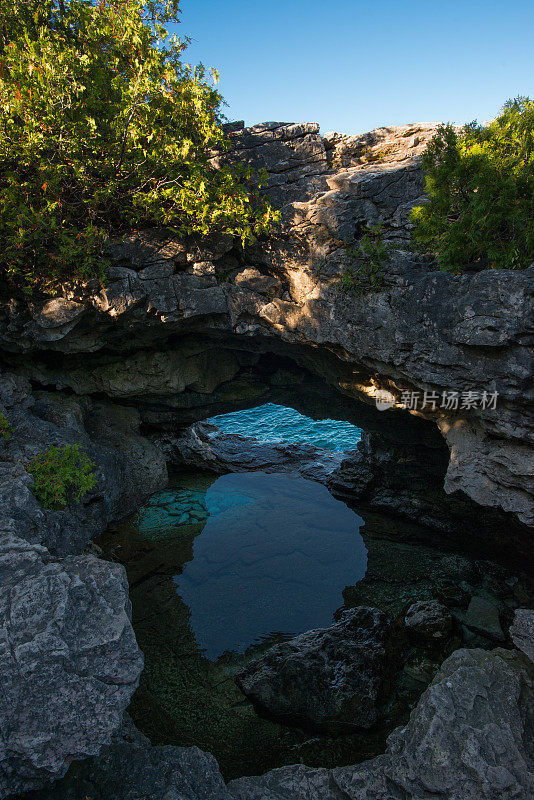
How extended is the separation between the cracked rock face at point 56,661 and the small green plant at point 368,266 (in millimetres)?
8023

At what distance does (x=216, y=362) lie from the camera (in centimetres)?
1552

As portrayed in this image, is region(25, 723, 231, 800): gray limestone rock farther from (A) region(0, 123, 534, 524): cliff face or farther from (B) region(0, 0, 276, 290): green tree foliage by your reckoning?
(B) region(0, 0, 276, 290): green tree foliage

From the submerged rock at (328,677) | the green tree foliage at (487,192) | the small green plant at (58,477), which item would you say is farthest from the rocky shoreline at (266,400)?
the submerged rock at (328,677)

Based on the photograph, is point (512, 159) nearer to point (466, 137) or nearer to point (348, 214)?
point (466, 137)

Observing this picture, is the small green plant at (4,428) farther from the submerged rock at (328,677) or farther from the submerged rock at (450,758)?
the submerged rock at (450,758)

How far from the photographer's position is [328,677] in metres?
9.10

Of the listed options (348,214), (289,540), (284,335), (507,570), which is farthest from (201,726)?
(348,214)

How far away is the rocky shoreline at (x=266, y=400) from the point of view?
18.3ft

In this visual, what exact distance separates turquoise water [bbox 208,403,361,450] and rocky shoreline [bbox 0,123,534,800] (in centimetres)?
1035

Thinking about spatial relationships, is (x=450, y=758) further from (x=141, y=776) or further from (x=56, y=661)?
(x=56, y=661)

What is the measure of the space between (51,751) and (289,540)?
1104 cm

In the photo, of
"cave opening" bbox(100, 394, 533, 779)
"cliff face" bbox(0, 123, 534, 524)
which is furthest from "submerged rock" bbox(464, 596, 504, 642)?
"cliff face" bbox(0, 123, 534, 524)

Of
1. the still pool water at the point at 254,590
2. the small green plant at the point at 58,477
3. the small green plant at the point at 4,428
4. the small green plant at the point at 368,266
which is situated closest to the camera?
the small green plant at the point at 58,477

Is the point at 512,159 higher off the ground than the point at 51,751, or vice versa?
the point at 512,159
